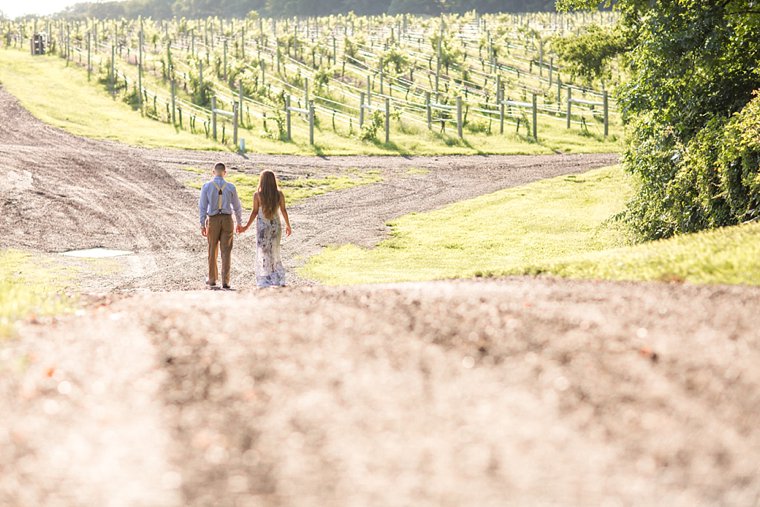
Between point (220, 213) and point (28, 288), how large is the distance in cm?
362

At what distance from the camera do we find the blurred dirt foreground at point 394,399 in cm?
537

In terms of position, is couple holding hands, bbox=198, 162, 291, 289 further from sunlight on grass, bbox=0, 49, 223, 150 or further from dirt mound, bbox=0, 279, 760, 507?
sunlight on grass, bbox=0, 49, 223, 150

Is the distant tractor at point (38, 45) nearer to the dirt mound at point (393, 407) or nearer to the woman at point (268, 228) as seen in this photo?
the woman at point (268, 228)

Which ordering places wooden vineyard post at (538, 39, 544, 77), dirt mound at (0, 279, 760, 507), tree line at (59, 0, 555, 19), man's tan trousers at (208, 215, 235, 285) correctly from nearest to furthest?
dirt mound at (0, 279, 760, 507), man's tan trousers at (208, 215, 235, 285), wooden vineyard post at (538, 39, 544, 77), tree line at (59, 0, 555, 19)

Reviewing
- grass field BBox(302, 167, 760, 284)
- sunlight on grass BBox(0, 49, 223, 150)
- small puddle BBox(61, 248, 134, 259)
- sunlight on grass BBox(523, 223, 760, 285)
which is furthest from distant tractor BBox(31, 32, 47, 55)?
sunlight on grass BBox(523, 223, 760, 285)

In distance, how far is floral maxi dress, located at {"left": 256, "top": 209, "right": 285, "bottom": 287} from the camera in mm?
15156

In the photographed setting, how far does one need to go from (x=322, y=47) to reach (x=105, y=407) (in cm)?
6263

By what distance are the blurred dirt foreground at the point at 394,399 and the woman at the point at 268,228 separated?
3728 mm

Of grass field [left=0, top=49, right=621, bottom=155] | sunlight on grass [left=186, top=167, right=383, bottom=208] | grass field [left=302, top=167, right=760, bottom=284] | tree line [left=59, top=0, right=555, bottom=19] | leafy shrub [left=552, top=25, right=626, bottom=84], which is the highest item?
tree line [left=59, top=0, right=555, bottom=19]

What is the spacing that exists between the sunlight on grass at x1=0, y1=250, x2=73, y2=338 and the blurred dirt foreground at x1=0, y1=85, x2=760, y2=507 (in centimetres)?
40

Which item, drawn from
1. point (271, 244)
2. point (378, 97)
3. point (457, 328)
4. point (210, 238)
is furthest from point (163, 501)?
point (378, 97)

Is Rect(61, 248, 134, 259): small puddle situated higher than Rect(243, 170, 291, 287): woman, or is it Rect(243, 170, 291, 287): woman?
Rect(243, 170, 291, 287): woman

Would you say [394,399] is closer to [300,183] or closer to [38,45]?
[300,183]

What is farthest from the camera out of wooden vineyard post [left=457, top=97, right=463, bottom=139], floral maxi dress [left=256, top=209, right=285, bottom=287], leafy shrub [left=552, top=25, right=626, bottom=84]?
wooden vineyard post [left=457, top=97, right=463, bottom=139]
